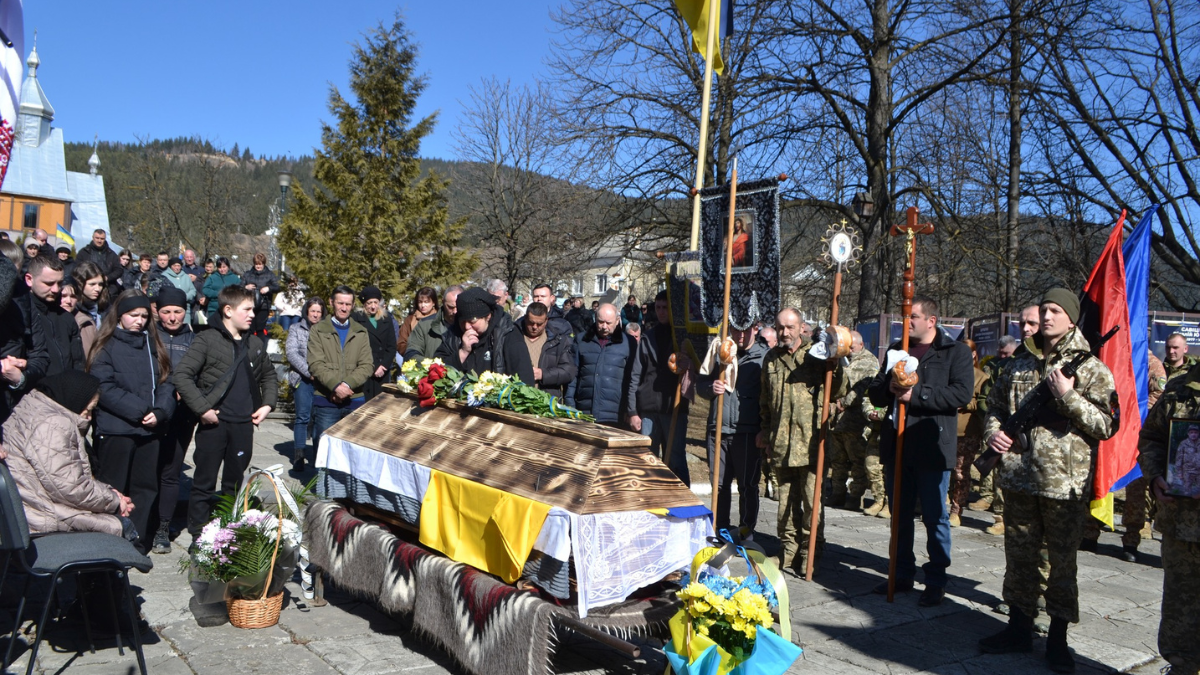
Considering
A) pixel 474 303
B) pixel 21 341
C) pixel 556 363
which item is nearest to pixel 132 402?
pixel 21 341

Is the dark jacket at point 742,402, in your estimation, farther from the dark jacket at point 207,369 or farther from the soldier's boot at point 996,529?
the dark jacket at point 207,369

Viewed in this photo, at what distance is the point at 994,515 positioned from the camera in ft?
29.9

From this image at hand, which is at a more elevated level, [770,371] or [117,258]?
[117,258]

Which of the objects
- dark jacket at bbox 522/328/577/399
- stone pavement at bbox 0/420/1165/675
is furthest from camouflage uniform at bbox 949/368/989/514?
dark jacket at bbox 522/328/577/399

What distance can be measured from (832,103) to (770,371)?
1066cm

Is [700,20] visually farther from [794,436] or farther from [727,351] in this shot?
[794,436]

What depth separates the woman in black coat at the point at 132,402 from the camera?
5969 mm

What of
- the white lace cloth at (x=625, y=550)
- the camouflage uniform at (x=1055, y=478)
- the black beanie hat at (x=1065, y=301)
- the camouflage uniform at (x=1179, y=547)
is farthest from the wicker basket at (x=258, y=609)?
the camouflage uniform at (x=1179, y=547)

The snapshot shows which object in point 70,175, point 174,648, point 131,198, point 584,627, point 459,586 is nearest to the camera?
point 584,627

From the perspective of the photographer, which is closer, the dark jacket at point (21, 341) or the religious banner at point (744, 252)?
the dark jacket at point (21, 341)

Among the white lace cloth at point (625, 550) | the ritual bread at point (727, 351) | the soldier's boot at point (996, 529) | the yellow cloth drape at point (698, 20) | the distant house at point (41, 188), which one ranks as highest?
the distant house at point (41, 188)

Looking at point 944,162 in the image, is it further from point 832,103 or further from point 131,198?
point 131,198

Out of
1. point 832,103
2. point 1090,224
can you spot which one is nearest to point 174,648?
point 832,103

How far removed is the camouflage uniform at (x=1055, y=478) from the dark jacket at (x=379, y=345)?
19.4ft
